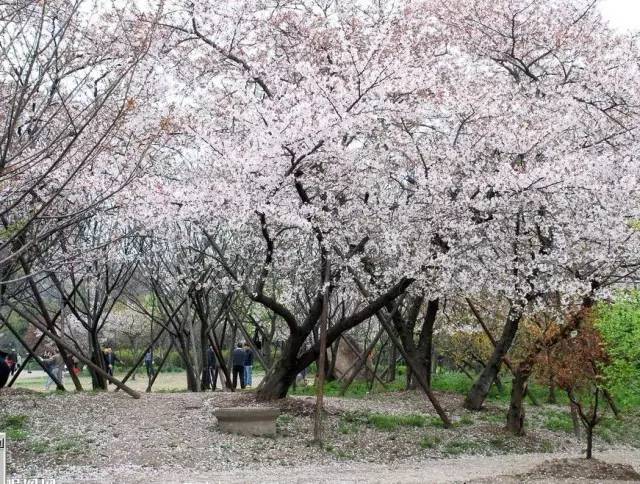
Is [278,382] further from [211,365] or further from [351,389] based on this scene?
[211,365]

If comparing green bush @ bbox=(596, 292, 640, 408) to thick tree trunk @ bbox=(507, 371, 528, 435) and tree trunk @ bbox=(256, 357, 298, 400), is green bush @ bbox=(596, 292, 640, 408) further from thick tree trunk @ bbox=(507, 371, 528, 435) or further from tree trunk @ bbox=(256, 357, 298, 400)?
tree trunk @ bbox=(256, 357, 298, 400)

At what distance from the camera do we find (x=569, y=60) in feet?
43.6

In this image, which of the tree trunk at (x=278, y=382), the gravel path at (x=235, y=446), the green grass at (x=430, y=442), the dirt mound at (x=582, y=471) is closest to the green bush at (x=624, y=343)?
the dirt mound at (x=582, y=471)

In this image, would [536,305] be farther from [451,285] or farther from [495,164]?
[495,164]

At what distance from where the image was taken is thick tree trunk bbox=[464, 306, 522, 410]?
45.2ft

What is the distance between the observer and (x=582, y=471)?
9398mm

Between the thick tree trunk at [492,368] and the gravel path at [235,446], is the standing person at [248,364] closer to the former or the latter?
the gravel path at [235,446]

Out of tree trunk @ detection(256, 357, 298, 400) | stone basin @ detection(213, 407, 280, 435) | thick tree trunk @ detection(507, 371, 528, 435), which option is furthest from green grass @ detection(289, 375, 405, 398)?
stone basin @ detection(213, 407, 280, 435)

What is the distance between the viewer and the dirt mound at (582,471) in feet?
29.9

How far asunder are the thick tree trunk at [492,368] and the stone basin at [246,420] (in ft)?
15.7

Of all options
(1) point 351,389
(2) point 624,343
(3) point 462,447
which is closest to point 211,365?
Result: (1) point 351,389

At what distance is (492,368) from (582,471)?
5.10 m

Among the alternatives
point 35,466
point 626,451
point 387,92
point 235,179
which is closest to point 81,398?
point 35,466

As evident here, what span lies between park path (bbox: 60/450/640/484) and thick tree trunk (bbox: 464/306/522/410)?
112 inches
